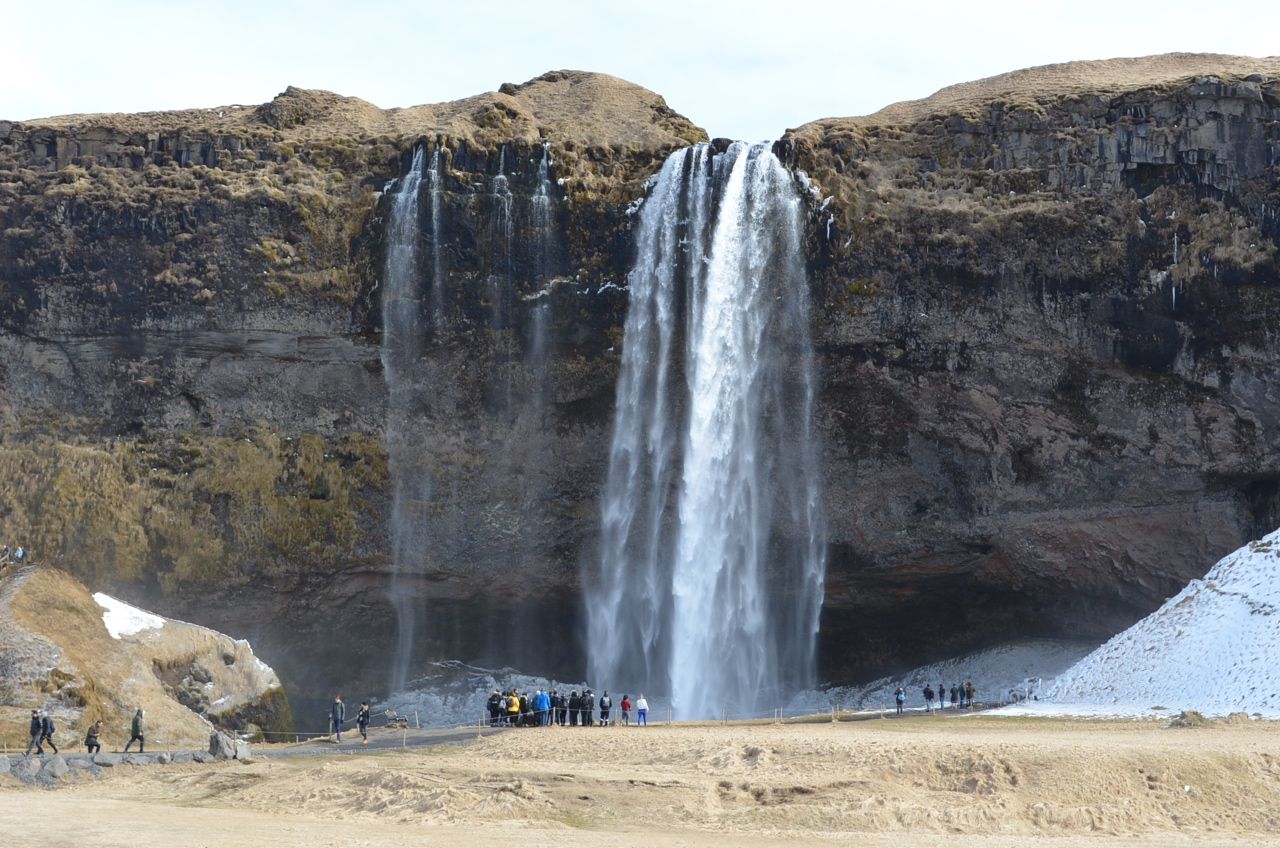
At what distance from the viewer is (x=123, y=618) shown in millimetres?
45750

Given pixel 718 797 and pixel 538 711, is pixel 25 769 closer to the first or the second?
pixel 538 711

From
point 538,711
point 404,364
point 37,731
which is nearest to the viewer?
point 37,731

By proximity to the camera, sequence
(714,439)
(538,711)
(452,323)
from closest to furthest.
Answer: (538,711) → (714,439) → (452,323)

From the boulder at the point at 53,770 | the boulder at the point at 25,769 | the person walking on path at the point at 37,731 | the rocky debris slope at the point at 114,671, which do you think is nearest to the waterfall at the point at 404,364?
the rocky debris slope at the point at 114,671

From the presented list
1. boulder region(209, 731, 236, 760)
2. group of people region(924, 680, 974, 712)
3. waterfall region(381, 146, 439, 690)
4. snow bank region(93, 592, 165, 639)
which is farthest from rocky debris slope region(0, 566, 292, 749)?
group of people region(924, 680, 974, 712)

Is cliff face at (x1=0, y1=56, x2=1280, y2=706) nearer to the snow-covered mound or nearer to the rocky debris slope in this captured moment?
the rocky debris slope

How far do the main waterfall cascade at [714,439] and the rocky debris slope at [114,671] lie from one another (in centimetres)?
1218

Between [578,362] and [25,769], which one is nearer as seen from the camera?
[25,769]

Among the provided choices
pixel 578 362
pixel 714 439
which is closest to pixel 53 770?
pixel 578 362

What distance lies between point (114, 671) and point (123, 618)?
3.51m

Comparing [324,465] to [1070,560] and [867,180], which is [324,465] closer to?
[867,180]

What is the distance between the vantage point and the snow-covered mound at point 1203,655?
3853cm

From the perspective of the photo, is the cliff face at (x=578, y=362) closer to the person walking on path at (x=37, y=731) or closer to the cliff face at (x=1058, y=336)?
the cliff face at (x=1058, y=336)

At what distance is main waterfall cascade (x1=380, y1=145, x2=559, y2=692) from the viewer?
52156mm
